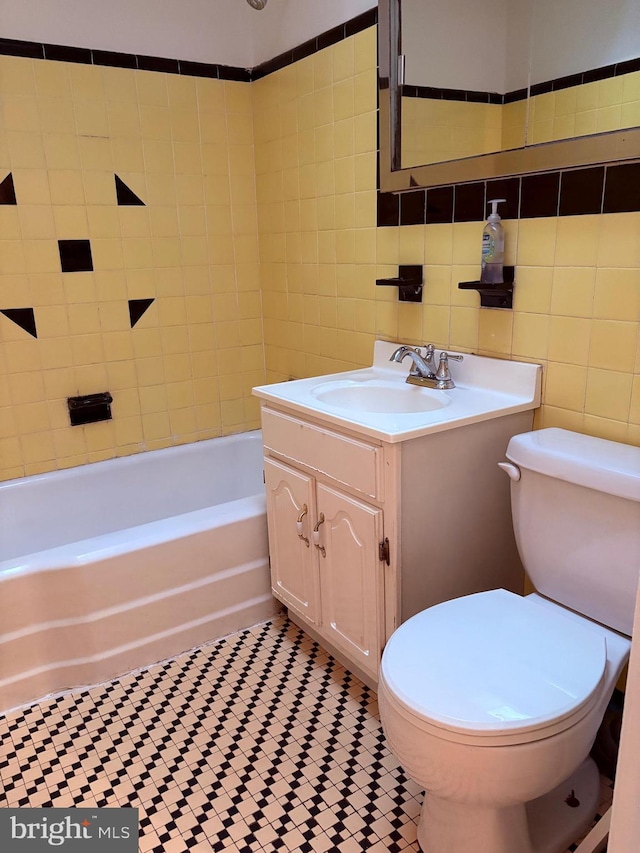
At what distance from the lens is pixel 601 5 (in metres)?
1.37

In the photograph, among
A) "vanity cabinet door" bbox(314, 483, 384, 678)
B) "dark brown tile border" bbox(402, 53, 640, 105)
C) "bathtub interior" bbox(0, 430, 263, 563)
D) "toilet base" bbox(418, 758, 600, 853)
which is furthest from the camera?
"bathtub interior" bbox(0, 430, 263, 563)

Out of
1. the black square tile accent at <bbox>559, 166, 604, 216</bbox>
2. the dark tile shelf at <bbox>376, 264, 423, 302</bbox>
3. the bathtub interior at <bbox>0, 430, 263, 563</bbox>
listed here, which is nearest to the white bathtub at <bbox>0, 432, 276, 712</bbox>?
the bathtub interior at <bbox>0, 430, 263, 563</bbox>

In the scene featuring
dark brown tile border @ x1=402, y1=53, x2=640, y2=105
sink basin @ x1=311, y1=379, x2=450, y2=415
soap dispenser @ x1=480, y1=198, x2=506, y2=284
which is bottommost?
sink basin @ x1=311, y1=379, x2=450, y2=415

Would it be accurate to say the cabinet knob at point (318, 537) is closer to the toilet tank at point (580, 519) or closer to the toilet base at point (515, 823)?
the toilet tank at point (580, 519)

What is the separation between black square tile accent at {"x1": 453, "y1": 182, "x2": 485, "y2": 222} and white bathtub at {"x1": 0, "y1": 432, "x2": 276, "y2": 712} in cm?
110

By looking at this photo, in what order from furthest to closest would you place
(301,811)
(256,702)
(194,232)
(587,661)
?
(194,232) → (256,702) → (301,811) → (587,661)

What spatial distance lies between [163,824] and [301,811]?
312mm

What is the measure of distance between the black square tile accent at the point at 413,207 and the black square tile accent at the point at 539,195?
351 mm

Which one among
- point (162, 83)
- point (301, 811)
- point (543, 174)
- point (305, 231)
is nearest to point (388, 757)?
point (301, 811)

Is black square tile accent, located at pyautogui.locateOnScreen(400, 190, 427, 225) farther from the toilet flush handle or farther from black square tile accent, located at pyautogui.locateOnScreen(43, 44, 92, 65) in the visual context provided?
black square tile accent, located at pyautogui.locateOnScreen(43, 44, 92, 65)

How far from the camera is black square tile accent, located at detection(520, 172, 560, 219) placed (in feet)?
5.08

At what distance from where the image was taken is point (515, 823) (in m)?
1.28

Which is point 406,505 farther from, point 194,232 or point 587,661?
point 194,232

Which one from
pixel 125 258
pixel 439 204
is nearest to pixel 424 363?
pixel 439 204
